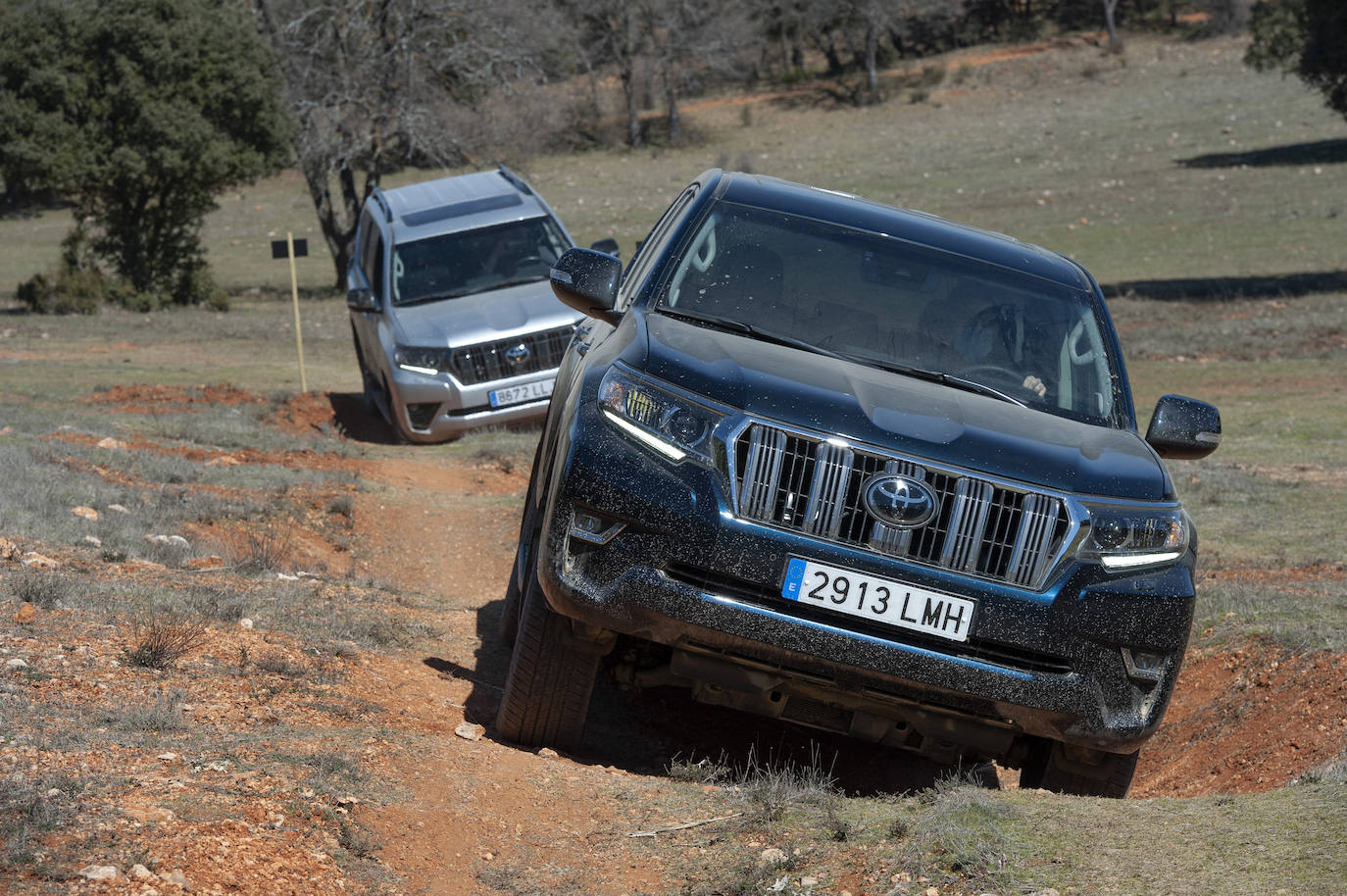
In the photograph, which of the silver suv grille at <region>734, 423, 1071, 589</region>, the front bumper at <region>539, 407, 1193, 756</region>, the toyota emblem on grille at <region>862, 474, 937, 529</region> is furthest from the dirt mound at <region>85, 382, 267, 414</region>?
the toyota emblem on grille at <region>862, 474, 937, 529</region>

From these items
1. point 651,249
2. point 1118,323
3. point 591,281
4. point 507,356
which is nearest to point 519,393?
point 507,356

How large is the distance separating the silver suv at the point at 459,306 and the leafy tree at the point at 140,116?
16.5m

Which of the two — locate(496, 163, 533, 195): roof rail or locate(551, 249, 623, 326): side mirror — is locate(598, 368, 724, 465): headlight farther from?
locate(496, 163, 533, 195): roof rail

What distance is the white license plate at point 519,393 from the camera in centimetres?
1322

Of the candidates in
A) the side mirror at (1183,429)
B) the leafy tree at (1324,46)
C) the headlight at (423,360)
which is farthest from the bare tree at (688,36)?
the side mirror at (1183,429)

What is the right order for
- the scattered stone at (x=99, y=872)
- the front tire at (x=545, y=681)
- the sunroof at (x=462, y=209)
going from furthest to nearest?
the sunroof at (x=462, y=209) → the front tire at (x=545, y=681) → the scattered stone at (x=99, y=872)

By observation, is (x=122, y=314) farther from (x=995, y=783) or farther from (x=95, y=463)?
(x=995, y=783)

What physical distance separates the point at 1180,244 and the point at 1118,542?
3192 cm

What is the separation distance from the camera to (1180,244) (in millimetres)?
34094

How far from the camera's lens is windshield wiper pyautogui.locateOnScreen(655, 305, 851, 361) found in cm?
506

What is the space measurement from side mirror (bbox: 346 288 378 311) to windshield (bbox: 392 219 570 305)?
9.3 inches

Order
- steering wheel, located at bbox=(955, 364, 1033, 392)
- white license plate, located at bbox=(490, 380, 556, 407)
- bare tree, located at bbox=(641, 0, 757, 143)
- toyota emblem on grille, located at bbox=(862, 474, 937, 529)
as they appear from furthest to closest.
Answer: bare tree, located at bbox=(641, 0, 757, 143) → white license plate, located at bbox=(490, 380, 556, 407) → steering wheel, located at bbox=(955, 364, 1033, 392) → toyota emblem on grille, located at bbox=(862, 474, 937, 529)

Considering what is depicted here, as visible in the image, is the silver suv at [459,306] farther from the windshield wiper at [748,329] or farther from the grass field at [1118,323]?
the windshield wiper at [748,329]

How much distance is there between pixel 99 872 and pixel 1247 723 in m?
4.80
